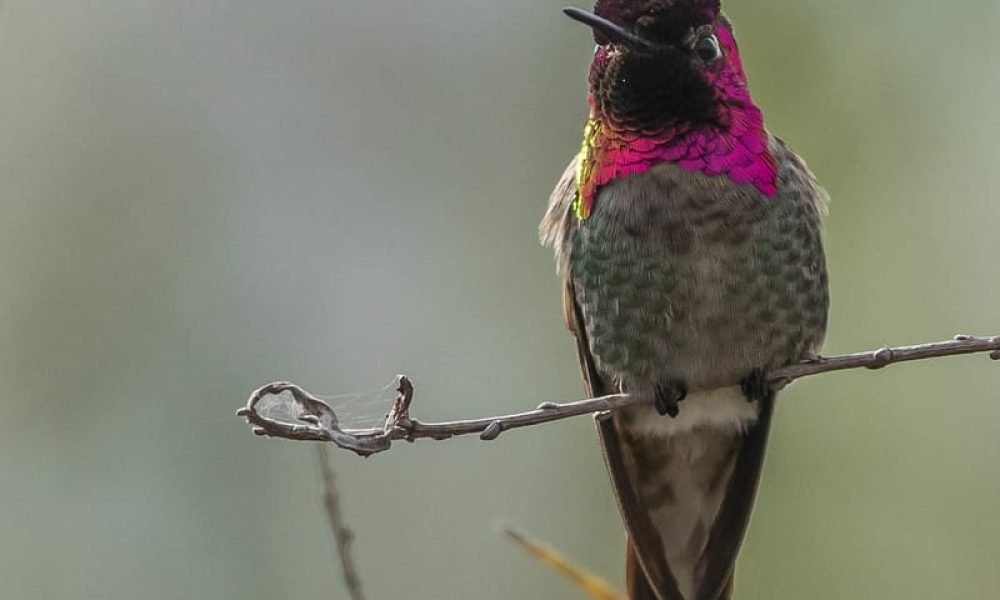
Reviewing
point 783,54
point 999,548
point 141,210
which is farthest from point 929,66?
point 141,210

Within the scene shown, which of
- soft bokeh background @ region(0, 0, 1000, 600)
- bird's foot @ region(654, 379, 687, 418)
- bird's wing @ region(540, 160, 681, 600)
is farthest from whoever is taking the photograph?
soft bokeh background @ region(0, 0, 1000, 600)

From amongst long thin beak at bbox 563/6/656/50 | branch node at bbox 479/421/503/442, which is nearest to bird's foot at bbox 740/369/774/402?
long thin beak at bbox 563/6/656/50

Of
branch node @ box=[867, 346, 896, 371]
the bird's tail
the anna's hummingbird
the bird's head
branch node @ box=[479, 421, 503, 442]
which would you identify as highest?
the bird's head

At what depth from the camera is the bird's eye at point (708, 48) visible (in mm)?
3334

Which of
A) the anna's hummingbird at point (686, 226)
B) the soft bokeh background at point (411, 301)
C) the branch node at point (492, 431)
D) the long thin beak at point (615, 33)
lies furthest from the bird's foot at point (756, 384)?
the soft bokeh background at point (411, 301)

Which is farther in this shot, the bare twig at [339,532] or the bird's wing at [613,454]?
the bird's wing at [613,454]

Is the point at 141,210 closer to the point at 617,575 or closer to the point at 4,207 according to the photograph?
the point at 4,207

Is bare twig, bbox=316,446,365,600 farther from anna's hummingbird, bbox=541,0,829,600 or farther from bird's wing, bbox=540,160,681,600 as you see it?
bird's wing, bbox=540,160,681,600

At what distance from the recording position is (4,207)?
7742mm

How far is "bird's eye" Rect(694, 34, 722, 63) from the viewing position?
333 centimetres

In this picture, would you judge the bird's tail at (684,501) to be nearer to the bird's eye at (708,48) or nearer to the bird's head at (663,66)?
the bird's head at (663,66)

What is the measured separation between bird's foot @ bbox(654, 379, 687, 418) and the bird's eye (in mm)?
829

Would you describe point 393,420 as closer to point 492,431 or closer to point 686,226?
point 492,431

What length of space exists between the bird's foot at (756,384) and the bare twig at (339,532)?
1.28 meters
